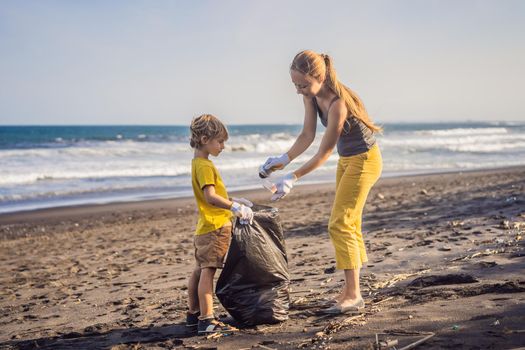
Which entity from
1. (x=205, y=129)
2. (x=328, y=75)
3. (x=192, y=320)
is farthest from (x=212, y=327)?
(x=328, y=75)

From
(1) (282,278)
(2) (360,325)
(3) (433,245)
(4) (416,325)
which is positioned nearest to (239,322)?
(1) (282,278)

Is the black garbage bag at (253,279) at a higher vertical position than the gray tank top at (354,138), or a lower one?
lower

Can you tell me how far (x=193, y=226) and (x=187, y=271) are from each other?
3435mm

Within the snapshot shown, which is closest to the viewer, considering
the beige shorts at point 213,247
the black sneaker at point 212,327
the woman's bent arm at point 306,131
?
the black sneaker at point 212,327

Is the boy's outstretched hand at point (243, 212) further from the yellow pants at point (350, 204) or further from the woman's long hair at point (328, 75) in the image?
the woman's long hair at point (328, 75)

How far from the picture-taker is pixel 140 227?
949cm

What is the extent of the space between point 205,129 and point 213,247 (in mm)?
742

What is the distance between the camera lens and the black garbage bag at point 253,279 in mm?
3611

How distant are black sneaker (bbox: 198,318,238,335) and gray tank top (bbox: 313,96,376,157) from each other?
135 centimetres

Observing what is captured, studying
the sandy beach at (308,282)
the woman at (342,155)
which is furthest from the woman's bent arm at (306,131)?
the sandy beach at (308,282)

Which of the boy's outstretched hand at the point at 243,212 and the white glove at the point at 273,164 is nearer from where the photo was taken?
the boy's outstretched hand at the point at 243,212

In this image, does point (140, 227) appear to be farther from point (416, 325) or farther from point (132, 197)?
point (416, 325)

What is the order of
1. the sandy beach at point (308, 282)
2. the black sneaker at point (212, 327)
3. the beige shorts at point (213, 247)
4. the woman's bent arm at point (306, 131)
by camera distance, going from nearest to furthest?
1. the sandy beach at point (308, 282)
2. the black sneaker at point (212, 327)
3. the beige shorts at point (213, 247)
4. the woman's bent arm at point (306, 131)

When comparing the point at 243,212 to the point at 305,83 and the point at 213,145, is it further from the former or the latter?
the point at 305,83
